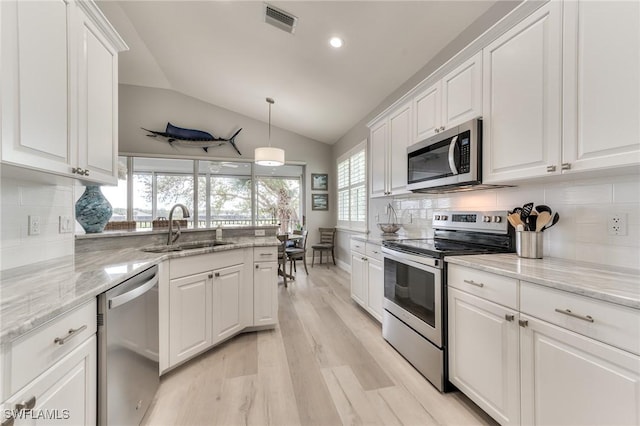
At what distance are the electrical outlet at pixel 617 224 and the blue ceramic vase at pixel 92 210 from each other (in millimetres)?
3621

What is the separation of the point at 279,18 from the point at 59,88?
83.8 inches

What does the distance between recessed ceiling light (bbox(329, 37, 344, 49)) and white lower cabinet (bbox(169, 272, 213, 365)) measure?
2.70 meters

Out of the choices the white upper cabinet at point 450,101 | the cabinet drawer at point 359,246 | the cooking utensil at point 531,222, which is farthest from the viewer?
the cabinet drawer at point 359,246

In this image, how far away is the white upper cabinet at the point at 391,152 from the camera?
2695 mm

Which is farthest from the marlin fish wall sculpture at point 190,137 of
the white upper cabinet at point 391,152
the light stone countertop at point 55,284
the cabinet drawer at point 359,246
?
the light stone countertop at point 55,284

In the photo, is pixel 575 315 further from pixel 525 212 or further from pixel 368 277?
pixel 368 277

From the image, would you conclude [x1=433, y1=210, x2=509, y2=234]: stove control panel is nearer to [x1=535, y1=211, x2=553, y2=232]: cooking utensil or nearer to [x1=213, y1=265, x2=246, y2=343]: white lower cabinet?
[x1=535, y1=211, x2=553, y2=232]: cooking utensil

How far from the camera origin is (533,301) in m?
1.22

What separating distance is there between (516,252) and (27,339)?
8.12 ft

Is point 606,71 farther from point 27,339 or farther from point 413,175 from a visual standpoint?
point 27,339

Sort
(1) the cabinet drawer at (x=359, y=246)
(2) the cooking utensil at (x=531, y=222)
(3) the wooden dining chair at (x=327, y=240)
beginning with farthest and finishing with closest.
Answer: (3) the wooden dining chair at (x=327, y=240) < (1) the cabinet drawer at (x=359, y=246) < (2) the cooking utensil at (x=531, y=222)

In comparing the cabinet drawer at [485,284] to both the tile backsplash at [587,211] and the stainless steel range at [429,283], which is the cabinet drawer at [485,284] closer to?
the stainless steel range at [429,283]

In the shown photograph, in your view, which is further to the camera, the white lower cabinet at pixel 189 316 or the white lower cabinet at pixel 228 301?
the white lower cabinet at pixel 228 301

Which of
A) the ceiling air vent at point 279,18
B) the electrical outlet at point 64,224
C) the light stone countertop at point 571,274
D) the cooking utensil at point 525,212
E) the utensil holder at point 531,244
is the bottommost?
the light stone countertop at point 571,274
